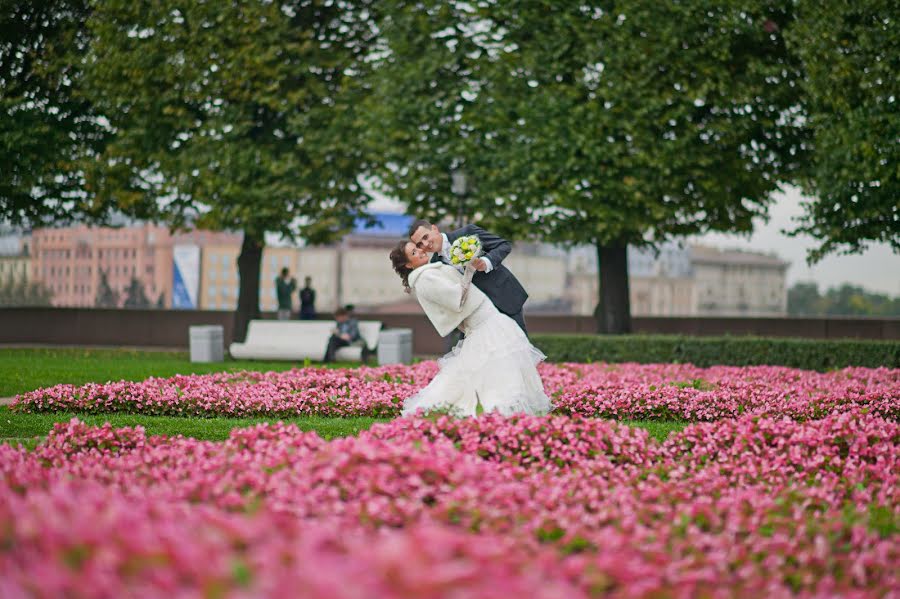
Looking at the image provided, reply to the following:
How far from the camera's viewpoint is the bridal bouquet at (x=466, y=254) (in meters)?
9.27

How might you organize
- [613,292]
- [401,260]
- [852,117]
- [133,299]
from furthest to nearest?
[133,299] → [613,292] → [852,117] → [401,260]

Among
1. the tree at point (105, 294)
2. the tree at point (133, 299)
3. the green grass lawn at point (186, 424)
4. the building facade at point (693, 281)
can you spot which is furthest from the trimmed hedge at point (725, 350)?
the building facade at point (693, 281)

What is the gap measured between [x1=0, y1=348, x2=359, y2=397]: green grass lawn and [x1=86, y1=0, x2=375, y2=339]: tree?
3.98m

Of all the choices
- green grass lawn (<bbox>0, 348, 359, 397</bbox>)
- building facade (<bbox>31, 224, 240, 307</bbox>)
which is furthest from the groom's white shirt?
building facade (<bbox>31, 224, 240, 307</bbox>)

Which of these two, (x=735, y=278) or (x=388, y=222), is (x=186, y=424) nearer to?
(x=388, y=222)

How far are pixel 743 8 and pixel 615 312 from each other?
6828 mm

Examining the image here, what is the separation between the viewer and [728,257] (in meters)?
87.3

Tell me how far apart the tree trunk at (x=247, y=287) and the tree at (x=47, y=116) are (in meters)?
3.75

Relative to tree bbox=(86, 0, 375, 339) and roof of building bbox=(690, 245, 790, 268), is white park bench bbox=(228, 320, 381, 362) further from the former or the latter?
roof of building bbox=(690, 245, 790, 268)

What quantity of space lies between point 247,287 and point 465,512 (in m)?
22.8

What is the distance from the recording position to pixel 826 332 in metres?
30.2

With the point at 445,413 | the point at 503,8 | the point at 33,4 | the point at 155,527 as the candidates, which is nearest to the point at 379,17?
the point at 503,8

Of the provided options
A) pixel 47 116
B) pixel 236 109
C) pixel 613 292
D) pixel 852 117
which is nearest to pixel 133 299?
pixel 47 116

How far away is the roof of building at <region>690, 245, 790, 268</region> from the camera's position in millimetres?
83550
